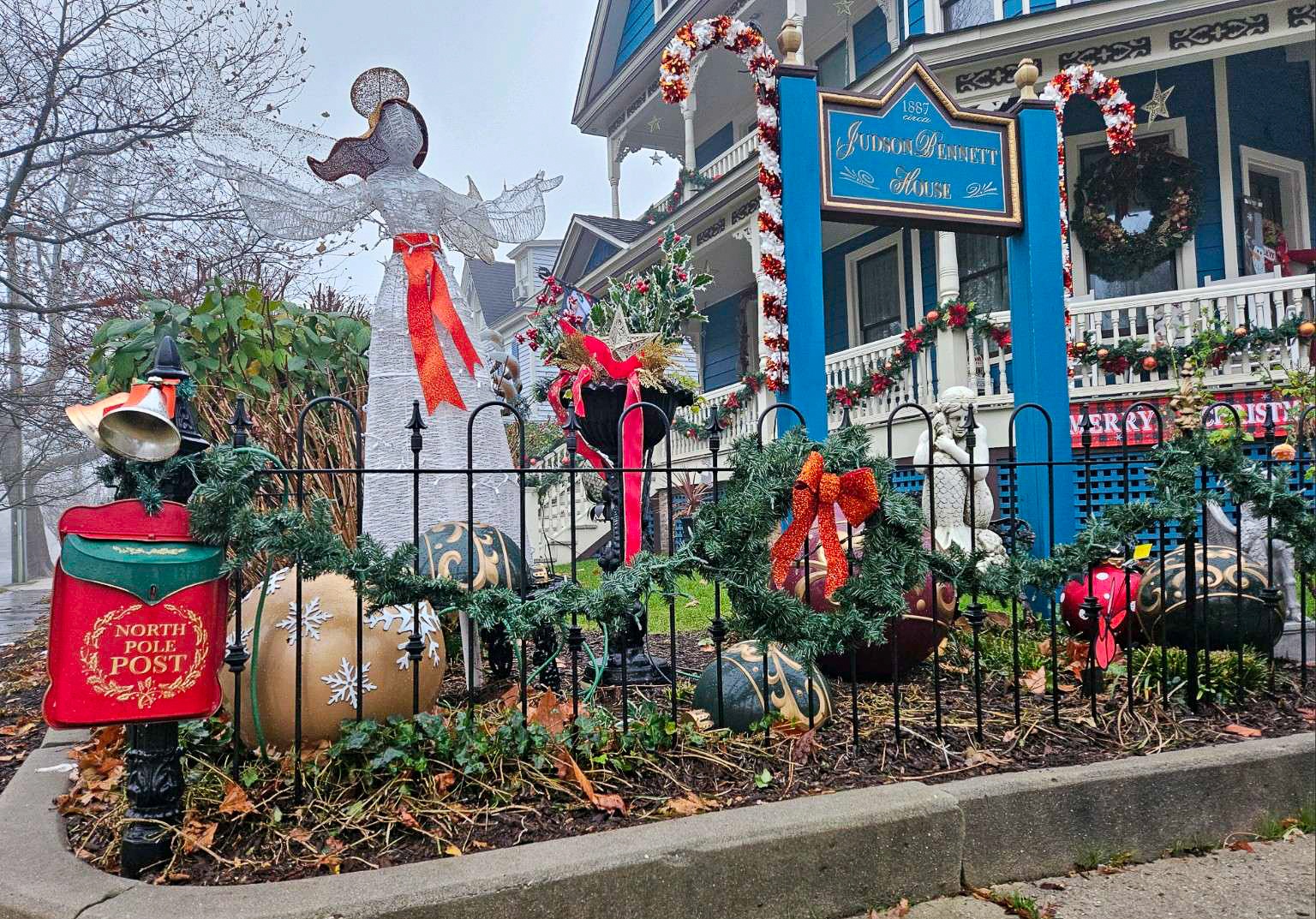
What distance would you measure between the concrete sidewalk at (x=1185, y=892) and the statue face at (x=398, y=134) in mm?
4226

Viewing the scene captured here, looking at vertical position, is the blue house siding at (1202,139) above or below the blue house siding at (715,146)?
below

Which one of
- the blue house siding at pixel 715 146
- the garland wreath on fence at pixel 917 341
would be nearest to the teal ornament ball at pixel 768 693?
the garland wreath on fence at pixel 917 341

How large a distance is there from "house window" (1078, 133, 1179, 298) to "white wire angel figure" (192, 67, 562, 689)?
31.0 feet

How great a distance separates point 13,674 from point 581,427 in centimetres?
479

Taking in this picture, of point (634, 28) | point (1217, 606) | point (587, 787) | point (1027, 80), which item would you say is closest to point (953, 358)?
point (1027, 80)

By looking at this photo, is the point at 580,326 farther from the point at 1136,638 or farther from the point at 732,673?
the point at 1136,638

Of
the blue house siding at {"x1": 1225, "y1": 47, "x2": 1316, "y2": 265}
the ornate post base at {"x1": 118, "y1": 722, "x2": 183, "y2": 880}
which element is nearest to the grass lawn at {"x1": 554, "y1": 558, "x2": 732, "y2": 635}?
the ornate post base at {"x1": 118, "y1": 722, "x2": 183, "y2": 880}

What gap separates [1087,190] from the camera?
1153cm

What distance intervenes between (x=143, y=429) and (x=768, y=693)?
237 cm

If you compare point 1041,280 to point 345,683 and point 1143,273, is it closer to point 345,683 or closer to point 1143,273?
point 345,683

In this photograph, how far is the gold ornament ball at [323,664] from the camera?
10.0 ft

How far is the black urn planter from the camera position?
4.28 meters

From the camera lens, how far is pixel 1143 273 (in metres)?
A: 11.4

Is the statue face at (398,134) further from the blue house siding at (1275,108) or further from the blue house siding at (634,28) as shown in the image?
the blue house siding at (634,28)
